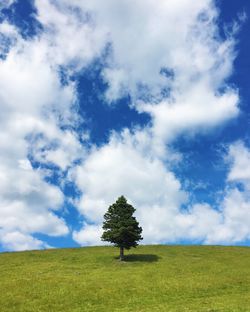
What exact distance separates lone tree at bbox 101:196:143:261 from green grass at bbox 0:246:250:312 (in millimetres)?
3009

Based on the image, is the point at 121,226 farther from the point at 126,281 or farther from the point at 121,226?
the point at 126,281

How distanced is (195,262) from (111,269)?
15958 mm

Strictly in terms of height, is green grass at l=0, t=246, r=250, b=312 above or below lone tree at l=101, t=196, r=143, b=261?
below

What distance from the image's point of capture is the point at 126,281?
5034 centimetres

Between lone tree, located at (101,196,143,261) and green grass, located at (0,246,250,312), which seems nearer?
green grass, located at (0,246,250,312)

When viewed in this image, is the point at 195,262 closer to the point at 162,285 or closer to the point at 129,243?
the point at 129,243

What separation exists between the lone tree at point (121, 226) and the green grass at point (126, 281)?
3009mm

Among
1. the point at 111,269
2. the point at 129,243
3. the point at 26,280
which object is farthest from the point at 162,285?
the point at 129,243

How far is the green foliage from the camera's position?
7100 centimetres

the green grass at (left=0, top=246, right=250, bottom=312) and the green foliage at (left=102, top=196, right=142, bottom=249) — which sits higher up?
the green foliage at (left=102, top=196, right=142, bottom=249)

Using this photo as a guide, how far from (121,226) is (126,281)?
2147cm

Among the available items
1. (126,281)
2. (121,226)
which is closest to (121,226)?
(121,226)

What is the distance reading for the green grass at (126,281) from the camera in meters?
39.8

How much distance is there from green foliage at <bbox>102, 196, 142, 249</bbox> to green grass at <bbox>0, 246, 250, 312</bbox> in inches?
126
